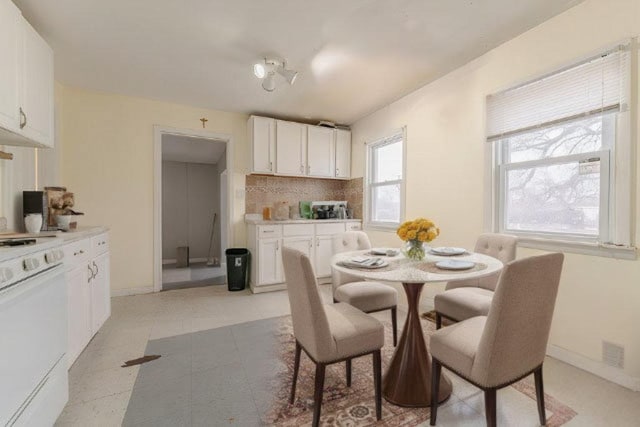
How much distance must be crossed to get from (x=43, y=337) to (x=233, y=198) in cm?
291

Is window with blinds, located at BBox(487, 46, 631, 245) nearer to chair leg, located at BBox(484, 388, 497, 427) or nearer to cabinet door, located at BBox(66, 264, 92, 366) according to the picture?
chair leg, located at BBox(484, 388, 497, 427)

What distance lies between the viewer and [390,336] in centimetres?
240

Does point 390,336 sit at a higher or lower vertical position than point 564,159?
lower

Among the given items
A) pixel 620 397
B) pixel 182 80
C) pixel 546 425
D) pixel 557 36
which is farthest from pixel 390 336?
pixel 182 80

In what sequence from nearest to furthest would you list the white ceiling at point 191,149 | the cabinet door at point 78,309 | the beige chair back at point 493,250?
the cabinet door at point 78,309 < the beige chair back at point 493,250 < the white ceiling at point 191,149

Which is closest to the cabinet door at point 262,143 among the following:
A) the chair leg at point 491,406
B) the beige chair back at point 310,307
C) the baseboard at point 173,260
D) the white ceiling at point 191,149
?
the white ceiling at point 191,149

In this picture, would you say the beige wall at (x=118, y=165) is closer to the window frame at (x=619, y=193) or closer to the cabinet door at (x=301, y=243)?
the cabinet door at (x=301, y=243)

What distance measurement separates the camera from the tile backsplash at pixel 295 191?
4203 millimetres

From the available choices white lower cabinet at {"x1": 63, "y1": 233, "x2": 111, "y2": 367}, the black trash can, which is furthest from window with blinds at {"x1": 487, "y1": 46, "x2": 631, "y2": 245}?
white lower cabinet at {"x1": 63, "y1": 233, "x2": 111, "y2": 367}

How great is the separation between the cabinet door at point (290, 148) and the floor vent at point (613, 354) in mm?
3507

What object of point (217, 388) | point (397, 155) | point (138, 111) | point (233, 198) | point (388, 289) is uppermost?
point (138, 111)

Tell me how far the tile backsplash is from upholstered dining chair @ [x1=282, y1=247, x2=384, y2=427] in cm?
288

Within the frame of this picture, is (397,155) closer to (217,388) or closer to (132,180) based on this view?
(217,388)

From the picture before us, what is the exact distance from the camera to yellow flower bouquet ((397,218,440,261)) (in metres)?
1.75
